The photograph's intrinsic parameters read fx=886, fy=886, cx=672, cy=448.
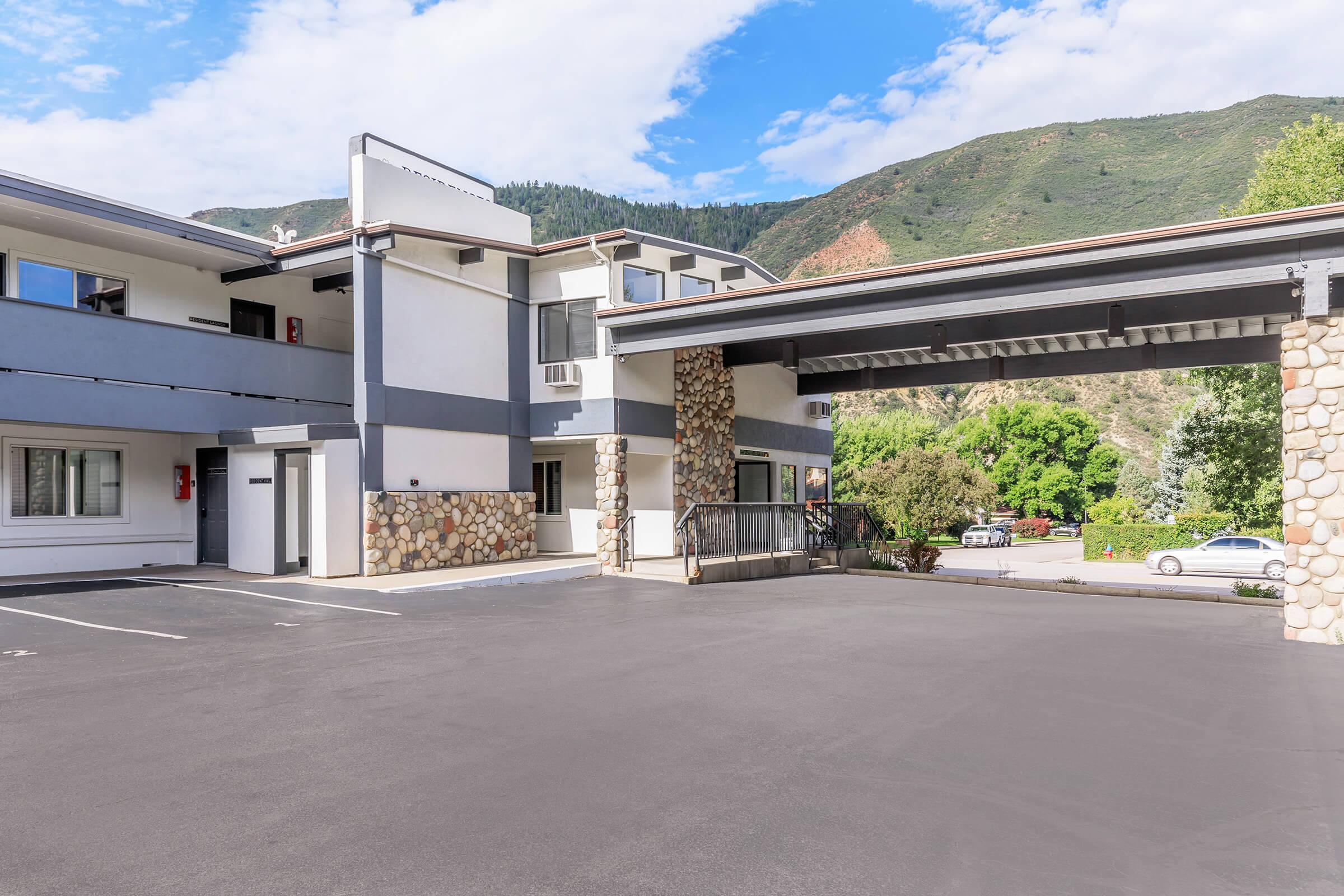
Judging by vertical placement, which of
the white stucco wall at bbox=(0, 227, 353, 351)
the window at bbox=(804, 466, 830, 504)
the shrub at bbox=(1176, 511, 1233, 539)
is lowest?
the shrub at bbox=(1176, 511, 1233, 539)

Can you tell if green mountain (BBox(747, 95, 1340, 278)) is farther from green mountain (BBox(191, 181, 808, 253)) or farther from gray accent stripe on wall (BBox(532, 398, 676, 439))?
gray accent stripe on wall (BBox(532, 398, 676, 439))

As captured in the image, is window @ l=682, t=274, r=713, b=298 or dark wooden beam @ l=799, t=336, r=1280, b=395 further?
window @ l=682, t=274, r=713, b=298

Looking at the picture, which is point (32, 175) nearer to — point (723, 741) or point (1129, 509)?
point (723, 741)

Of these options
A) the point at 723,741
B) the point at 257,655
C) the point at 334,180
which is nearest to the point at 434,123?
the point at 334,180

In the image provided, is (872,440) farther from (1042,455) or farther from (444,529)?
(444,529)

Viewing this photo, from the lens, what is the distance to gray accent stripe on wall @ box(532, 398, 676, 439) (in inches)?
763

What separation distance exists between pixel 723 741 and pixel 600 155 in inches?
4318

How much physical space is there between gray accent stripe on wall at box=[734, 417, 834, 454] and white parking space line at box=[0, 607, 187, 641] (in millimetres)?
14754

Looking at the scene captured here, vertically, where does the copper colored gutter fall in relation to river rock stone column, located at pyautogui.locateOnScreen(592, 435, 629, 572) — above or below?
above

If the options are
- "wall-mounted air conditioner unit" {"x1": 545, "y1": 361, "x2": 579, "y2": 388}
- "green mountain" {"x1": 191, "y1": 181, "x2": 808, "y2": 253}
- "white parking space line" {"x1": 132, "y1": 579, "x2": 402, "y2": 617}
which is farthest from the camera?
"green mountain" {"x1": 191, "y1": 181, "x2": 808, "y2": 253}

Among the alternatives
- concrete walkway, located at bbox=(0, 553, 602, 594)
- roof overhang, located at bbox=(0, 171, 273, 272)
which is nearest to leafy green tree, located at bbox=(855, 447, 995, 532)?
concrete walkway, located at bbox=(0, 553, 602, 594)

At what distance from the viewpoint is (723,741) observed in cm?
602

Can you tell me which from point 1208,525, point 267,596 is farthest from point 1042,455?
point 267,596

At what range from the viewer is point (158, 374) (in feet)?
56.4
